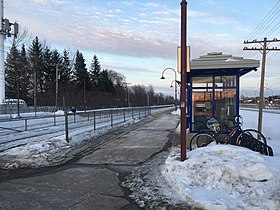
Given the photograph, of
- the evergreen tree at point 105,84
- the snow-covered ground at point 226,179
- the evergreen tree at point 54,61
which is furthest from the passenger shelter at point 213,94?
the evergreen tree at point 105,84

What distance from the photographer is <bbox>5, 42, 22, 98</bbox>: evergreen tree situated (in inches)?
2195

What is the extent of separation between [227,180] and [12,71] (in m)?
62.3

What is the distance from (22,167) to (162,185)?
4333 millimetres

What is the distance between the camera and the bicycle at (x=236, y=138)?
762cm

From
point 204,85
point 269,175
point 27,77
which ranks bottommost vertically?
point 269,175

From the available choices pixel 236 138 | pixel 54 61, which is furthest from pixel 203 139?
pixel 54 61

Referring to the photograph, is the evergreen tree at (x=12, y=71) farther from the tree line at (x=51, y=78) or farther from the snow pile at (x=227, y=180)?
the snow pile at (x=227, y=180)

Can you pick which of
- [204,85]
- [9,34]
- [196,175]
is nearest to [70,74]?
[9,34]

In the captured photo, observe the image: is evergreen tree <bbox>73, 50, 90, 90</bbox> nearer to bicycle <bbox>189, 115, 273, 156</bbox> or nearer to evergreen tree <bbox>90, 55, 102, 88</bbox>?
evergreen tree <bbox>90, 55, 102, 88</bbox>

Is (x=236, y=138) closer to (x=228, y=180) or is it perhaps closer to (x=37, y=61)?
(x=228, y=180)

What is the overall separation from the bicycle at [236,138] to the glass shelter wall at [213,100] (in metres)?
0.97

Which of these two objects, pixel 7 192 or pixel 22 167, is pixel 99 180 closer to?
pixel 7 192

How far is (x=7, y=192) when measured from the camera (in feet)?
18.7

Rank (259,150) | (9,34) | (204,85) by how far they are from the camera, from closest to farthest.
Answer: (259,150)
(204,85)
(9,34)
